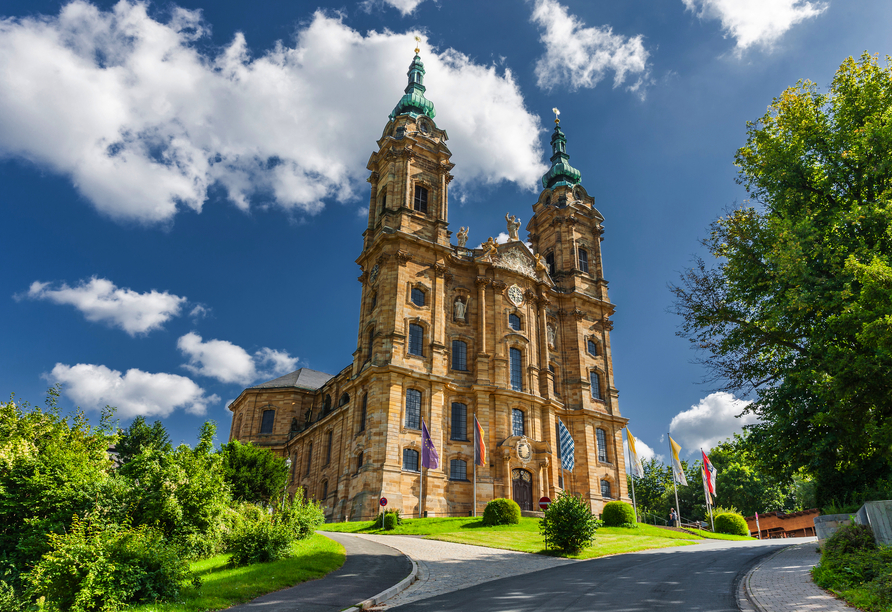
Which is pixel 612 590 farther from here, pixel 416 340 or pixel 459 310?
pixel 459 310

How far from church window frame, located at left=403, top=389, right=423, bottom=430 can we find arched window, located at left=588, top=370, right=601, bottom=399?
58.4ft

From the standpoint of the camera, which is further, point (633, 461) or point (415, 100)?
point (415, 100)

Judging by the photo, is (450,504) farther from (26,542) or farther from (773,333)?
(26,542)

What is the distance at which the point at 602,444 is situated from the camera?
155 ft

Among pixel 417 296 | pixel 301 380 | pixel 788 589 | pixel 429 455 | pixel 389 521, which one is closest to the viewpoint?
pixel 788 589

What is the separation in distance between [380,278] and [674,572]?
98.3 ft

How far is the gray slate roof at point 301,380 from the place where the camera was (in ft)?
198

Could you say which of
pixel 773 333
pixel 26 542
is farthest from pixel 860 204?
pixel 26 542

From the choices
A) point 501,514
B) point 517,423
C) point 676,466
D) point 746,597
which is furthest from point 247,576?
point 676,466

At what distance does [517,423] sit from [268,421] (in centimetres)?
2936

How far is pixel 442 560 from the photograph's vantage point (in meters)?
18.3

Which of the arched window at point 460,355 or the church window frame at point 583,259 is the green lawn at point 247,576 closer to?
the arched window at point 460,355

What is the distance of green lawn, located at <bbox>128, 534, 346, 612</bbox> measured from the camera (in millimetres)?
11359

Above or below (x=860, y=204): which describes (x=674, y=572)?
below
